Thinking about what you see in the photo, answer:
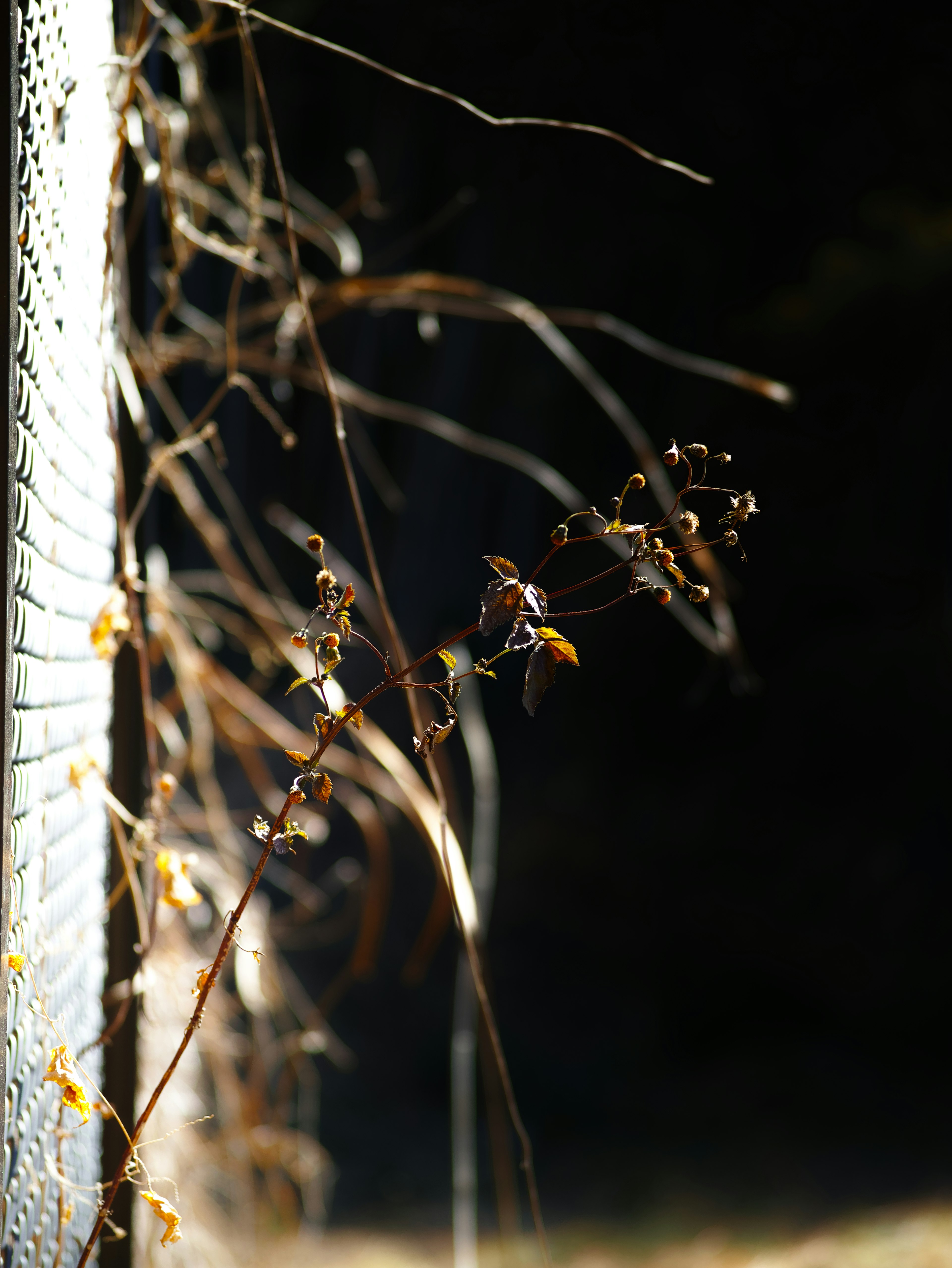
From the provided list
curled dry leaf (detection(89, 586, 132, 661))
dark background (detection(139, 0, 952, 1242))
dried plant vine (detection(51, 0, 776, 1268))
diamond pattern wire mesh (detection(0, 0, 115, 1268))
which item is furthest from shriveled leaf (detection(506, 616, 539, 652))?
dark background (detection(139, 0, 952, 1242))

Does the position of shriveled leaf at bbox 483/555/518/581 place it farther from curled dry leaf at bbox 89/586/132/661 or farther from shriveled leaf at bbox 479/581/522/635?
curled dry leaf at bbox 89/586/132/661

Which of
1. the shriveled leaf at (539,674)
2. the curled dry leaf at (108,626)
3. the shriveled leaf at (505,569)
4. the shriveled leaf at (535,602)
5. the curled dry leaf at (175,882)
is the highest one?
the curled dry leaf at (108,626)

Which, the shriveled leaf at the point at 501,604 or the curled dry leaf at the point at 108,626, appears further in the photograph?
the curled dry leaf at the point at 108,626

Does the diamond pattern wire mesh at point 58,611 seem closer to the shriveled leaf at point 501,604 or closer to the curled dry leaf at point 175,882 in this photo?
the curled dry leaf at point 175,882

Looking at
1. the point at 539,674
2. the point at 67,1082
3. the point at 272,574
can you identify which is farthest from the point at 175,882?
the point at 272,574

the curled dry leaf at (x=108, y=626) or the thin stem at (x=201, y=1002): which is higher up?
the curled dry leaf at (x=108, y=626)

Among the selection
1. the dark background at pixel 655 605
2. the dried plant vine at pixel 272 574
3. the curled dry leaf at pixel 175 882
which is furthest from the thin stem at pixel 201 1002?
the dark background at pixel 655 605

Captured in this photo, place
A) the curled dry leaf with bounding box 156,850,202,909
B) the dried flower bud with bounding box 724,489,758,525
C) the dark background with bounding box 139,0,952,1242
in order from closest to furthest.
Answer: the dried flower bud with bounding box 724,489,758,525
the curled dry leaf with bounding box 156,850,202,909
the dark background with bounding box 139,0,952,1242
